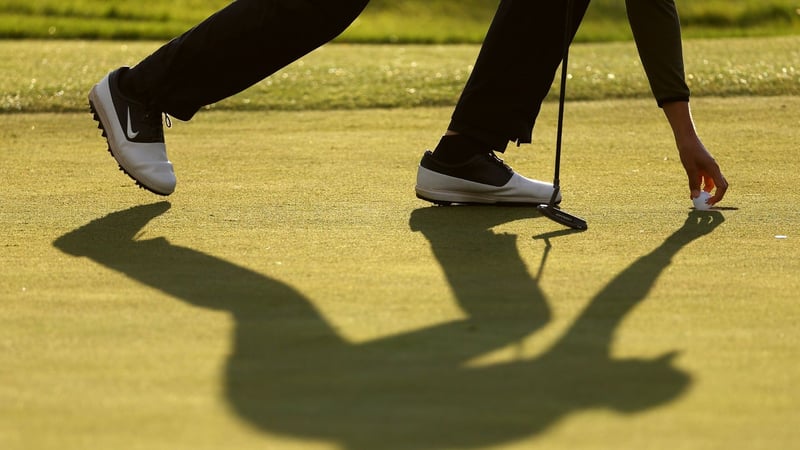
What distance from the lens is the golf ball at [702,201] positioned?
10.9 feet

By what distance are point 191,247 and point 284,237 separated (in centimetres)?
21

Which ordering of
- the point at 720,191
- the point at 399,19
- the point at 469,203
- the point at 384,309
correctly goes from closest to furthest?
the point at 384,309 → the point at 720,191 → the point at 469,203 → the point at 399,19

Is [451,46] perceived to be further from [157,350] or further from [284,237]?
[157,350]

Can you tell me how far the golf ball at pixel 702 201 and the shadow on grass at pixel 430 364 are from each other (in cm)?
45

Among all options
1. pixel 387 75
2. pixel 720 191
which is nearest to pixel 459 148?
pixel 720 191

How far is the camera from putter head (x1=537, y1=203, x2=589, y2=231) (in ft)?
10.3

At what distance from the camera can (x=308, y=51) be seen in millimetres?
3479

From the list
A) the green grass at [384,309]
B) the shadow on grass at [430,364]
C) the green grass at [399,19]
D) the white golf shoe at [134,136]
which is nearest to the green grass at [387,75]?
the green grass at [399,19]

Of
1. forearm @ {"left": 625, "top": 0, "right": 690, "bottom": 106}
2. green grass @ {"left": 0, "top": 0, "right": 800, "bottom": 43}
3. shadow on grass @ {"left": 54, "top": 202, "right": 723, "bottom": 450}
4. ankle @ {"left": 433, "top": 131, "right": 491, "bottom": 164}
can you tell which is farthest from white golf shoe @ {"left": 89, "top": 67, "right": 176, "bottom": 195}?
green grass @ {"left": 0, "top": 0, "right": 800, "bottom": 43}

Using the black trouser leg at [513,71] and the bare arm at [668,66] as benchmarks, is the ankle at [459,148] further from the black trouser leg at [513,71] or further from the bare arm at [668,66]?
the bare arm at [668,66]

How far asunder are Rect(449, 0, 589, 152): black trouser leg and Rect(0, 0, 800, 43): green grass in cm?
465

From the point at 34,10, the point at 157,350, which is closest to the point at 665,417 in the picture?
the point at 157,350

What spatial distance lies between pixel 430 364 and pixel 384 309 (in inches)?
→ 13.4

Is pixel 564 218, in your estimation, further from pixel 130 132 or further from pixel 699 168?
pixel 130 132
